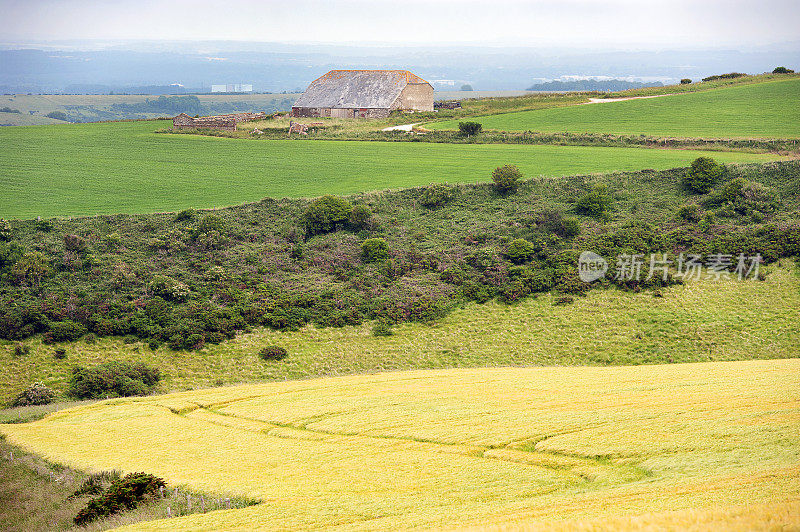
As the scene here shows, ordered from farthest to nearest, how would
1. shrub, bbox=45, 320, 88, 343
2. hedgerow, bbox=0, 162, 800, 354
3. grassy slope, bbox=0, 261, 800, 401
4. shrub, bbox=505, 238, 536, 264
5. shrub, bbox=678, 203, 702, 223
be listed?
shrub, bbox=678, 203, 702, 223 < shrub, bbox=505, 238, 536, 264 < hedgerow, bbox=0, 162, 800, 354 < shrub, bbox=45, 320, 88, 343 < grassy slope, bbox=0, 261, 800, 401

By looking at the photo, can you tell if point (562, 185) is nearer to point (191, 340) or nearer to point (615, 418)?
point (191, 340)

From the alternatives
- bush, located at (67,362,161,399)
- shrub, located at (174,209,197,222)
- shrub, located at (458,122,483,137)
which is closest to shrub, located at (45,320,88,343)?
bush, located at (67,362,161,399)

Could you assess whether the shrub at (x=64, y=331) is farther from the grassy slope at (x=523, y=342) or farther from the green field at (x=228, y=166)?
the green field at (x=228, y=166)

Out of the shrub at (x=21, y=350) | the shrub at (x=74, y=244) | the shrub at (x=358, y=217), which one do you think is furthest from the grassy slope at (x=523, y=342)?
the shrub at (x=358, y=217)

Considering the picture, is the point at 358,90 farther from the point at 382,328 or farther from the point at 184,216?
the point at 382,328

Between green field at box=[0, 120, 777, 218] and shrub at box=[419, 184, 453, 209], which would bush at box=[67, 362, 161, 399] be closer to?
green field at box=[0, 120, 777, 218]

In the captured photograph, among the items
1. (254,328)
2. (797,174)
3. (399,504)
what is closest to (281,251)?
(254,328)

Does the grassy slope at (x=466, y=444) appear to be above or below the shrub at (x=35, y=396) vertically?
above
